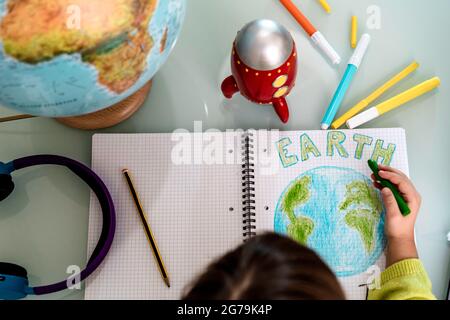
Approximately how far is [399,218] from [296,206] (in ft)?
0.44

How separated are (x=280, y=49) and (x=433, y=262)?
0.35 m

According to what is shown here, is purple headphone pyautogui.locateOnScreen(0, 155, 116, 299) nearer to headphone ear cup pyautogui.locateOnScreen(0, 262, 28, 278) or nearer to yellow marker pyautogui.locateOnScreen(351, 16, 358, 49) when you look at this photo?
headphone ear cup pyautogui.locateOnScreen(0, 262, 28, 278)

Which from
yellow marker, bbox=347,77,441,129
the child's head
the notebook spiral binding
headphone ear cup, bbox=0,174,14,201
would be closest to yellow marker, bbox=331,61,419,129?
yellow marker, bbox=347,77,441,129

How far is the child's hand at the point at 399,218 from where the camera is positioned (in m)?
0.63

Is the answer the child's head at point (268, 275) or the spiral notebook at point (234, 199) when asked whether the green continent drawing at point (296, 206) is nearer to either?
the spiral notebook at point (234, 199)

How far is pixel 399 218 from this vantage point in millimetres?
637

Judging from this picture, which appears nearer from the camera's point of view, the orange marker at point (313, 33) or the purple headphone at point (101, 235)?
the purple headphone at point (101, 235)

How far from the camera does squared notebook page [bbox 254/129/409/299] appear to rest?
65cm

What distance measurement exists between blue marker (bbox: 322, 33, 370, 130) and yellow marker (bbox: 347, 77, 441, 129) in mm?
28

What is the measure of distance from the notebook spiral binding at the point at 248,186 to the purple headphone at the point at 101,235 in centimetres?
18

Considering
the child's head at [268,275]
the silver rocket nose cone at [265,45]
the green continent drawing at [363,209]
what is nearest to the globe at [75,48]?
the silver rocket nose cone at [265,45]

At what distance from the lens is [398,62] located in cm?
72

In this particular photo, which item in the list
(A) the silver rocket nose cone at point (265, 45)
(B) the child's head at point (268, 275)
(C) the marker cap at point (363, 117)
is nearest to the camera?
(B) the child's head at point (268, 275)

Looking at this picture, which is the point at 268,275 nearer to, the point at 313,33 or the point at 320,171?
the point at 320,171
